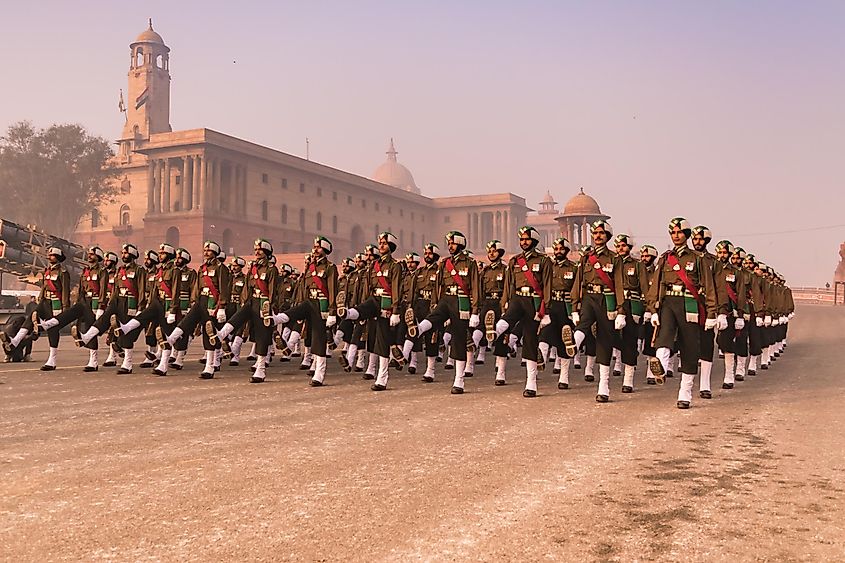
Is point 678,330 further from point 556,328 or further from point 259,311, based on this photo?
point 259,311

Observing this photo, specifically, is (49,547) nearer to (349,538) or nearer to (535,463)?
(349,538)

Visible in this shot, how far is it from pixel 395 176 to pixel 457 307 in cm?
11847

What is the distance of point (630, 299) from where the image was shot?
12453mm

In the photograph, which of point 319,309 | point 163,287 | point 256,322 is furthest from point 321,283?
point 163,287

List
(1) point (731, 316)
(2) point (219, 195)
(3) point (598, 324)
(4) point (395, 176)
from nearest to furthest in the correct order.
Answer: (3) point (598, 324), (1) point (731, 316), (2) point (219, 195), (4) point (395, 176)

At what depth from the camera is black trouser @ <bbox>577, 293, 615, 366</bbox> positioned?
33.8ft

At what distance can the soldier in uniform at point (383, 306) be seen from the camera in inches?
437

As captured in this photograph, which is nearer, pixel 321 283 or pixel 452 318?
pixel 452 318

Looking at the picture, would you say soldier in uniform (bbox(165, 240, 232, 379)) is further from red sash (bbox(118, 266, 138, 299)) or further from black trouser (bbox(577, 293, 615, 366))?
black trouser (bbox(577, 293, 615, 366))

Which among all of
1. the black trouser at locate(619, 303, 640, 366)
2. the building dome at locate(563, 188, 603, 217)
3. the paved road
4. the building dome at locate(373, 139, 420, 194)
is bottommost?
the paved road

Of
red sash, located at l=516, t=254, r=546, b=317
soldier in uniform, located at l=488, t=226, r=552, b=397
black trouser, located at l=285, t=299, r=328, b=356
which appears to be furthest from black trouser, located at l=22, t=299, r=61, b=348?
red sash, located at l=516, t=254, r=546, b=317

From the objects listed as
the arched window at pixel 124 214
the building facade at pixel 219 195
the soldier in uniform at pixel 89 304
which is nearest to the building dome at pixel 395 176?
the building facade at pixel 219 195

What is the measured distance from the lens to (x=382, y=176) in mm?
128750

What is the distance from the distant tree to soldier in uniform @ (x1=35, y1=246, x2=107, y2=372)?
51.2 m
